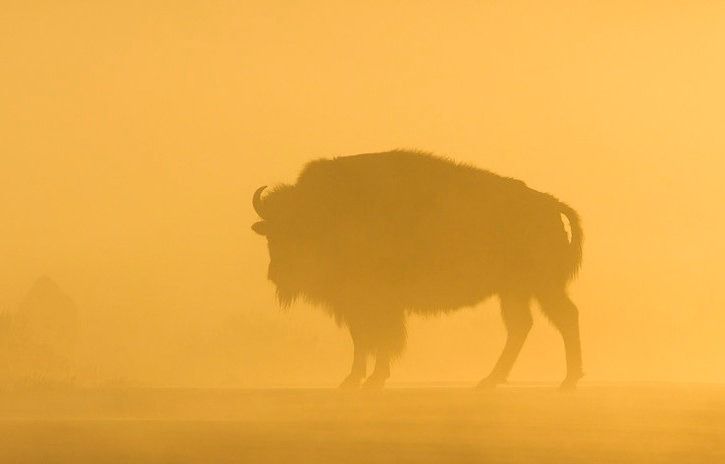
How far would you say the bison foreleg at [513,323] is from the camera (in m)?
10.5

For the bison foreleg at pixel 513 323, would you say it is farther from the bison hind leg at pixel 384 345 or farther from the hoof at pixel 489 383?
the bison hind leg at pixel 384 345

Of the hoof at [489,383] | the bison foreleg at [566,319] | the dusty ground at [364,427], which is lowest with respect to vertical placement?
the dusty ground at [364,427]

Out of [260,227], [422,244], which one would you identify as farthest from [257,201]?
[422,244]

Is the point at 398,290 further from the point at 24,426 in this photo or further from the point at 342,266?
the point at 24,426

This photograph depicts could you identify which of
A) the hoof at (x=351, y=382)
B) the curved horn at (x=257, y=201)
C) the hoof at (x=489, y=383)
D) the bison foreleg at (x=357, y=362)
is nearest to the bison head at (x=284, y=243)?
the curved horn at (x=257, y=201)

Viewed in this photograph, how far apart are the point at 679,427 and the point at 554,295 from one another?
3.25 m

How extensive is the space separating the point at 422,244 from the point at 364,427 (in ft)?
10.7

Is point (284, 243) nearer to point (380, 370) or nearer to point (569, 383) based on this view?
point (380, 370)

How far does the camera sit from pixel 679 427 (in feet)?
23.6

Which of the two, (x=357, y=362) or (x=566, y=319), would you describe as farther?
(x=566, y=319)

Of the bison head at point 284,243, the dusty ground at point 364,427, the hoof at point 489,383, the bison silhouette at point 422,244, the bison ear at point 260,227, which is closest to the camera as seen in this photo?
the dusty ground at point 364,427

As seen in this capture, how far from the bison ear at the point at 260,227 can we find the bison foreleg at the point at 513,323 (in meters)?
1.78

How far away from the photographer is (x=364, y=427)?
7121mm

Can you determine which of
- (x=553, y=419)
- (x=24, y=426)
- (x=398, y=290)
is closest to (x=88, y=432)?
(x=24, y=426)
